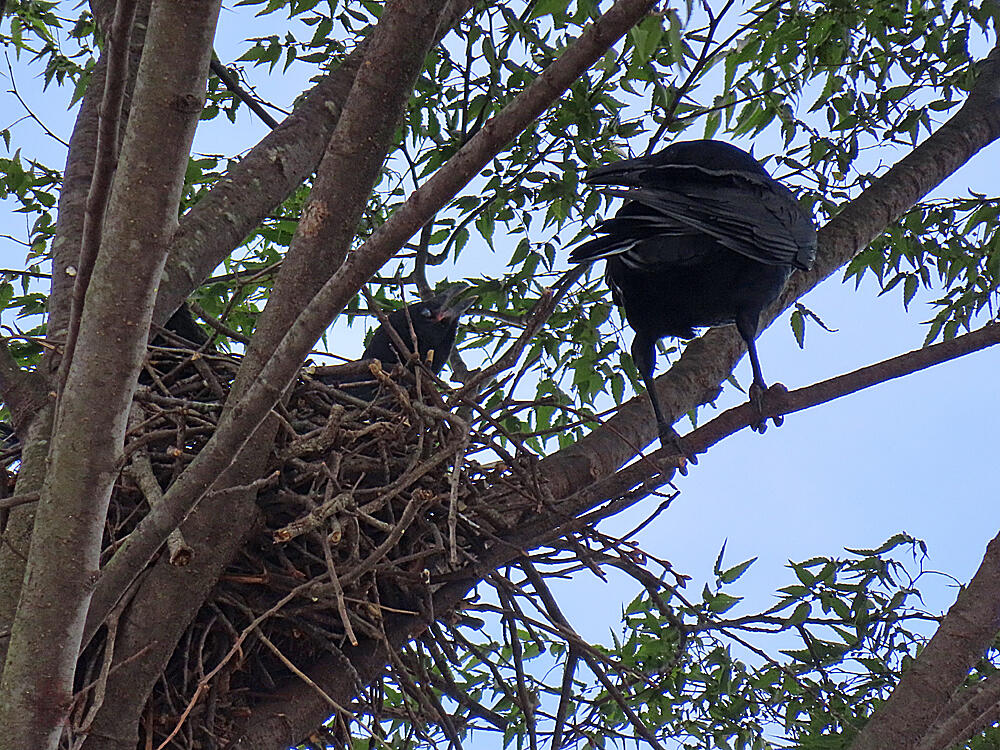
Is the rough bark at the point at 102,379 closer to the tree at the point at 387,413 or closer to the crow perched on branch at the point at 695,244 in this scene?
the tree at the point at 387,413

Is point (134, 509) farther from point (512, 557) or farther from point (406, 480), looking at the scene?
point (512, 557)

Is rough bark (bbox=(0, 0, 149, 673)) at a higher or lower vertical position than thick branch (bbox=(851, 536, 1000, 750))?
higher

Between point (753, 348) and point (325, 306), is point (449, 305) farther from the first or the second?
point (325, 306)

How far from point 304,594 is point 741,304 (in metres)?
1.71

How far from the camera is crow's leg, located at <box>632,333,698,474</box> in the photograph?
3.14m

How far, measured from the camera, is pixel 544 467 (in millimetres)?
2896

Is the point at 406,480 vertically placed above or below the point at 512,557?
above

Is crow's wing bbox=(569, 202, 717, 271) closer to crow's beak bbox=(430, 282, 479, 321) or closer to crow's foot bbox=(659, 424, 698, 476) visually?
crow's foot bbox=(659, 424, 698, 476)

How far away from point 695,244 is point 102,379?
1.96m

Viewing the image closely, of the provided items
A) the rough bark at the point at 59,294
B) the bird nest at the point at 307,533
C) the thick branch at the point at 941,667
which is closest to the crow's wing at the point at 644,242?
the bird nest at the point at 307,533

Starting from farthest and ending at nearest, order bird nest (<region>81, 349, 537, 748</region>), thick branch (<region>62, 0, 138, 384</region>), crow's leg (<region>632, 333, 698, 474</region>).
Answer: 1. crow's leg (<region>632, 333, 698, 474</region>)
2. bird nest (<region>81, 349, 537, 748</region>)
3. thick branch (<region>62, 0, 138, 384</region>)

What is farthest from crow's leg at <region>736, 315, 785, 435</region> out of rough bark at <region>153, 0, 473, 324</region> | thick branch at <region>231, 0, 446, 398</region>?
thick branch at <region>231, 0, 446, 398</region>

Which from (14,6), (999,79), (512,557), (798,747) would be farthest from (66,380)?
(999,79)

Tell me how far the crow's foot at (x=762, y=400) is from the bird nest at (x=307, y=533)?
0.58m
